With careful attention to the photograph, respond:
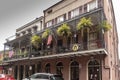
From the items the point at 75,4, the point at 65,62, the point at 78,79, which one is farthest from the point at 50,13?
the point at 78,79

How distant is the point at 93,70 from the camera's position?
26828mm

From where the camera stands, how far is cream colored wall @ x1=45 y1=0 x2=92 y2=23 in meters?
31.1

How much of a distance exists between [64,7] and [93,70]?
1088 cm

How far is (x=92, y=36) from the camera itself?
89.4 ft

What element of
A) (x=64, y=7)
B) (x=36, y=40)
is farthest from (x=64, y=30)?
(x=36, y=40)

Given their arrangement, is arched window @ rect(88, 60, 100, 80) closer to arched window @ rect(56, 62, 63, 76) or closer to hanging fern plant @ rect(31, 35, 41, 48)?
arched window @ rect(56, 62, 63, 76)

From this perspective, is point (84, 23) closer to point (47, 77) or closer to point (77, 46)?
point (77, 46)

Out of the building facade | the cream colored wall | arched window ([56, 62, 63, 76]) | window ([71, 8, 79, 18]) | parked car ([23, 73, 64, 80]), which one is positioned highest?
the cream colored wall

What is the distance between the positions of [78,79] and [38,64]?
9.98 m

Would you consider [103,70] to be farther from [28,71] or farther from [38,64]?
[28,71]

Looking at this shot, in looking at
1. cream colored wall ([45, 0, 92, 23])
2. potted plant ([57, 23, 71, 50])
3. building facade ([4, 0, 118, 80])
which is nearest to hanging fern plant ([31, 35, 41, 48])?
→ building facade ([4, 0, 118, 80])

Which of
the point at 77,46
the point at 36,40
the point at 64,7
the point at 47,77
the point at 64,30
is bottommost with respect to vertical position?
the point at 47,77

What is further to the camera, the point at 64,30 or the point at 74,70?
the point at 74,70

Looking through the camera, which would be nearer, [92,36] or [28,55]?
[92,36]
